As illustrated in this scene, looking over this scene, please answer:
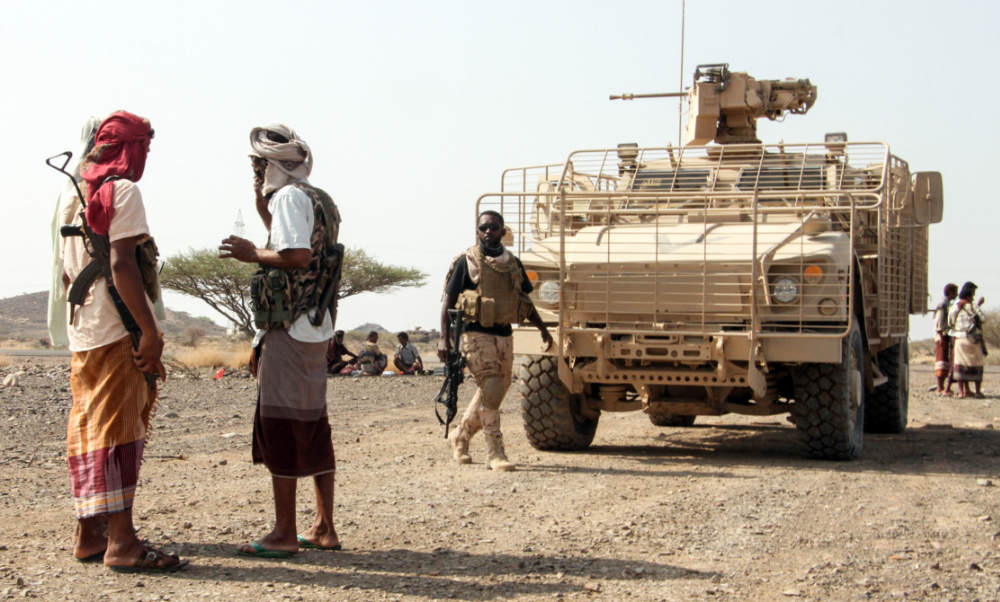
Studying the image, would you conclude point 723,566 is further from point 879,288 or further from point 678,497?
point 879,288

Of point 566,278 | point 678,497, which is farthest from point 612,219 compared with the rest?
point 678,497

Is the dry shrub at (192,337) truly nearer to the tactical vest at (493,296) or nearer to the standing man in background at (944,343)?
the standing man in background at (944,343)

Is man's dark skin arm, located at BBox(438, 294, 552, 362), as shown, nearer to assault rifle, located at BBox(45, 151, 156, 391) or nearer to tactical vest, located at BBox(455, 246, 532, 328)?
tactical vest, located at BBox(455, 246, 532, 328)

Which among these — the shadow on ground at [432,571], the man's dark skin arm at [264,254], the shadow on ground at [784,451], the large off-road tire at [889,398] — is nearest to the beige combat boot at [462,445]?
the shadow on ground at [784,451]

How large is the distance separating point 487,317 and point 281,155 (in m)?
3.05

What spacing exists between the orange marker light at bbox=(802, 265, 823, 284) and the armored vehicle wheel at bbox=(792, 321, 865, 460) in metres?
0.47

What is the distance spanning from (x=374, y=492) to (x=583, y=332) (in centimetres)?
222

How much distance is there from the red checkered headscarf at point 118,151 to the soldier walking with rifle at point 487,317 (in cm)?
328

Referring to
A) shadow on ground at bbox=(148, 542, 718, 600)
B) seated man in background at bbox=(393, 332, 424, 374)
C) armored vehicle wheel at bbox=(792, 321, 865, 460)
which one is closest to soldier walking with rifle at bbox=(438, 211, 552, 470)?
armored vehicle wheel at bbox=(792, 321, 865, 460)

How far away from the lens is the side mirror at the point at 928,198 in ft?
31.8

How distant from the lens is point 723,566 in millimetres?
4910

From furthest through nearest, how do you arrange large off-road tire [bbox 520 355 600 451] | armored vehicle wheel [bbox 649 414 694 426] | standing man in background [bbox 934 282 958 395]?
standing man in background [bbox 934 282 958 395] → armored vehicle wheel [bbox 649 414 694 426] → large off-road tire [bbox 520 355 600 451]

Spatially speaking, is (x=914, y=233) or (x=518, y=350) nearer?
(x=518, y=350)

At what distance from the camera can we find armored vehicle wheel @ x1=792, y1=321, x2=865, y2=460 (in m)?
8.12
